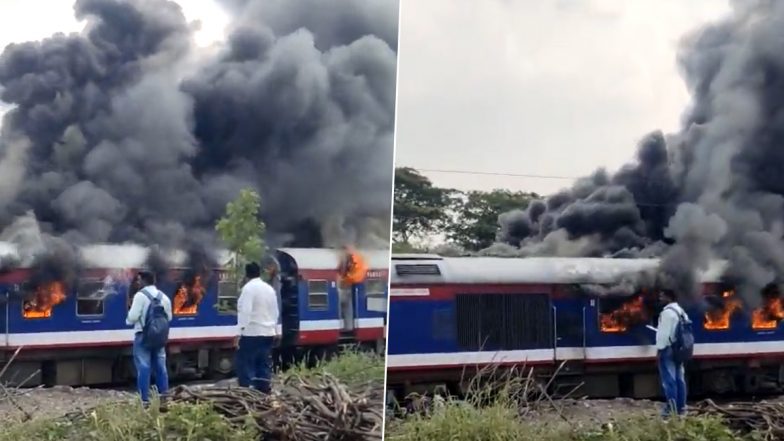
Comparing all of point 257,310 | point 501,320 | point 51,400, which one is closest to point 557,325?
point 501,320

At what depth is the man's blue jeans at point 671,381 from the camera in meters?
4.03

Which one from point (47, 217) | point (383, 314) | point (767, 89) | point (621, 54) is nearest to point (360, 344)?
point (383, 314)

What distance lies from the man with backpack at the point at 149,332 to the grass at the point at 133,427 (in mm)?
90

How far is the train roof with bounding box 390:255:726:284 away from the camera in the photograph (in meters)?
3.80

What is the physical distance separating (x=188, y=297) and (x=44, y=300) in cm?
56

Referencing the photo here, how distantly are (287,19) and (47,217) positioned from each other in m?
1.27

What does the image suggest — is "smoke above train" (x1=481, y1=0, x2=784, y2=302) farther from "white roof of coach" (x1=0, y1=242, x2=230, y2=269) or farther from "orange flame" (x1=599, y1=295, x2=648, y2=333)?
"white roof of coach" (x1=0, y1=242, x2=230, y2=269)

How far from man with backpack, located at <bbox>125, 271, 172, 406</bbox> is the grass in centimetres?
9

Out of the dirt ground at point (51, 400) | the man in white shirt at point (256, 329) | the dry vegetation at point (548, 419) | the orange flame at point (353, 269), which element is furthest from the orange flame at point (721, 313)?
the dirt ground at point (51, 400)

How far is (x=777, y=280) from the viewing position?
4.11 meters

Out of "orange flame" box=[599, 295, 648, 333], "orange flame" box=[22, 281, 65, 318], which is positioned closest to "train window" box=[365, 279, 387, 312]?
"orange flame" box=[599, 295, 648, 333]

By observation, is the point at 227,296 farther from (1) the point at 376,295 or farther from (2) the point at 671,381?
(2) the point at 671,381

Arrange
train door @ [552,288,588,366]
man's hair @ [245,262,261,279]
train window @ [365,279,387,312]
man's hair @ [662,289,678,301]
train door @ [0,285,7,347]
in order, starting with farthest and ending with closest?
man's hair @ [662,289,678,301], train door @ [552,288,588,366], train window @ [365,279,387,312], man's hair @ [245,262,261,279], train door @ [0,285,7,347]

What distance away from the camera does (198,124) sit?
366cm
